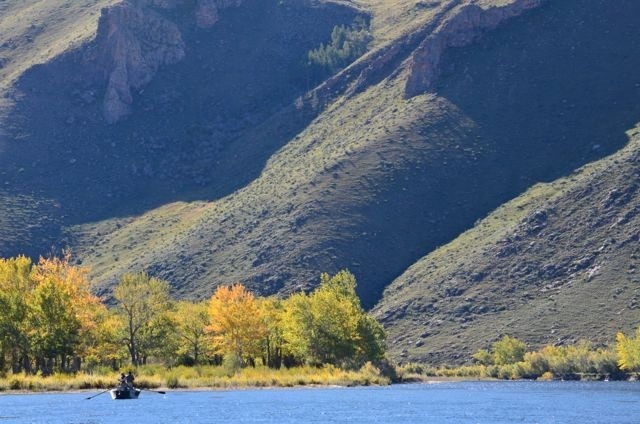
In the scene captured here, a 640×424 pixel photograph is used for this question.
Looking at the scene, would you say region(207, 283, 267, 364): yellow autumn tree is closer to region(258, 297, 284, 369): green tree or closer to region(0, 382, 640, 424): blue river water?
region(258, 297, 284, 369): green tree

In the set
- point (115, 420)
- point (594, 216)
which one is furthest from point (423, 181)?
point (115, 420)

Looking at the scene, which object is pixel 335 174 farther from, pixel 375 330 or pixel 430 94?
pixel 375 330

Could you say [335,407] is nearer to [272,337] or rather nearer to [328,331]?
[328,331]

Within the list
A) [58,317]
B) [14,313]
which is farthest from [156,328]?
[14,313]

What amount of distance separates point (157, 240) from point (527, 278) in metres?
55.1

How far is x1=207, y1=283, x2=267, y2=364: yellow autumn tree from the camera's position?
368 ft

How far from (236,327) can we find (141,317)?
7.66 metres

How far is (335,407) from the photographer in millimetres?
85750

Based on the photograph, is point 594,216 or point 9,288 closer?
point 9,288

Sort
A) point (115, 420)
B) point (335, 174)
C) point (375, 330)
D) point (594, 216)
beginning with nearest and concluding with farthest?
point (115, 420), point (375, 330), point (594, 216), point (335, 174)

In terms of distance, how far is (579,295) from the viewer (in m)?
147

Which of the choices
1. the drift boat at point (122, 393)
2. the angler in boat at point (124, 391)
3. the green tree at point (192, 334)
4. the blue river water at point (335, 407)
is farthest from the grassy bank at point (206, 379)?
the drift boat at point (122, 393)

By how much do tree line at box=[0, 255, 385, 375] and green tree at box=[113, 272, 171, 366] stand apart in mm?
79

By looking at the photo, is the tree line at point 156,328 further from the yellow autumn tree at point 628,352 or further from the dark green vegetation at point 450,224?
the dark green vegetation at point 450,224
